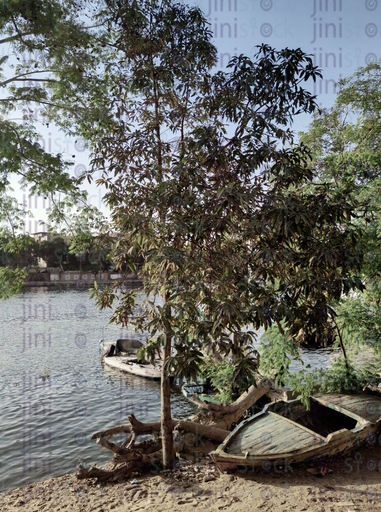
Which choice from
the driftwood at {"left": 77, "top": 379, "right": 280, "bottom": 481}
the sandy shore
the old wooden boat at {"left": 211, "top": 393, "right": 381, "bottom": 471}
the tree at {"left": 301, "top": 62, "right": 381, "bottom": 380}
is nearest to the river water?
the sandy shore

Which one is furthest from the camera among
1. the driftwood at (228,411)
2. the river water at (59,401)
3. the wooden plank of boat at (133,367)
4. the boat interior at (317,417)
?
the wooden plank of boat at (133,367)

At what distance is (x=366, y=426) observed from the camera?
9164 mm

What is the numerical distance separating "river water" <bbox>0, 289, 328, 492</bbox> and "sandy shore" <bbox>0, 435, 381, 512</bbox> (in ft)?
7.19

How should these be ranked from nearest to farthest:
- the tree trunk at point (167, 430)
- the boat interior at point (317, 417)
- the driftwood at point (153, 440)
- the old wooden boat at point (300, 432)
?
the old wooden boat at point (300, 432) → the tree trunk at point (167, 430) → the driftwood at point (153, 440) → the boat interior at point (317, 417)

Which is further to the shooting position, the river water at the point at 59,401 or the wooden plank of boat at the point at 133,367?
the wooden plank of boat at the point at 133,367

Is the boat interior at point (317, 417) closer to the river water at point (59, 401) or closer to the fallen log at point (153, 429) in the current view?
the fallen log at point (153, 429)

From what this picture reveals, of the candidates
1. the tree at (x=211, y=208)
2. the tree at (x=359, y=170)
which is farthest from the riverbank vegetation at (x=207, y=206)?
the tree at (x=359, y=170)

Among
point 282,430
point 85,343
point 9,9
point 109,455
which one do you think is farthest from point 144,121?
point 85,343

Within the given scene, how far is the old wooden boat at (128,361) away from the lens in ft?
65.4

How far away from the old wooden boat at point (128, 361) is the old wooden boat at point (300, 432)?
8913 mm

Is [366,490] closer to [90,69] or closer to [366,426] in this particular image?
[366,426]

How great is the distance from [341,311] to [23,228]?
9158 mm

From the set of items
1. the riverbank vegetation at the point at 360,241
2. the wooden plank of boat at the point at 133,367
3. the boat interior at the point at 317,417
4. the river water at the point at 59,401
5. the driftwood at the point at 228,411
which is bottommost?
the river water at the point at 59,401

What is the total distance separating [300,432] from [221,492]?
214 cm
